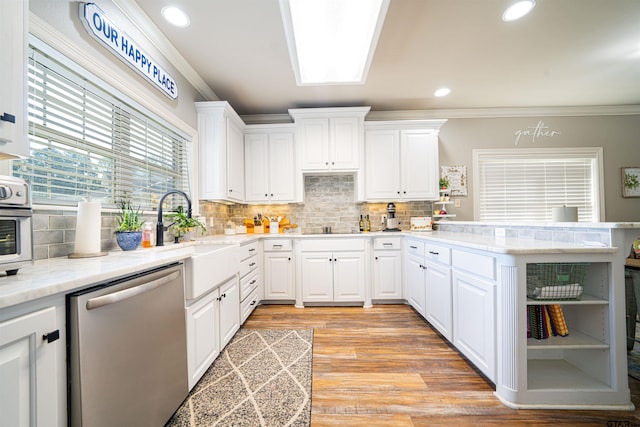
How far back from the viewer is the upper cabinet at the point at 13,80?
2.82ft

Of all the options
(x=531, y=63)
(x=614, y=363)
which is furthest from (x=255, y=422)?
(x=531, y=63)

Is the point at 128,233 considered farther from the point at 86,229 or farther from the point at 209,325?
the point at 209,325

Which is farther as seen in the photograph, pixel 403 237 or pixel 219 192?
pixel 403 237

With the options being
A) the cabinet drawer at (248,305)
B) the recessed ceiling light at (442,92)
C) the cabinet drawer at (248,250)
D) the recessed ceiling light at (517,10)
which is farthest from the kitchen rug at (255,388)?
the recessed ceiling light at (442,92)

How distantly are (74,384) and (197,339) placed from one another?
817mm

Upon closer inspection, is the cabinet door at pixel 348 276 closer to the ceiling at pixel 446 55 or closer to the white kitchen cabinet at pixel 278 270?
the white kitchen cabinet at pixel 278 270

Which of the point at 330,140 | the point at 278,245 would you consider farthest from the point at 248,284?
the point at 330,140

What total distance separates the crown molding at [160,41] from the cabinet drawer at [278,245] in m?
1.95

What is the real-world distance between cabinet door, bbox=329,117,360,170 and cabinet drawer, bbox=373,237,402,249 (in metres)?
1.03

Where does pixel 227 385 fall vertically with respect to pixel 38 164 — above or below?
below

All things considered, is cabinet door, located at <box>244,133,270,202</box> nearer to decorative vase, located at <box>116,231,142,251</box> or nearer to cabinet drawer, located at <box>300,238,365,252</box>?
cabinet drawer, located at <box>300,238,365,252</box>

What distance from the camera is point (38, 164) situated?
1.32m

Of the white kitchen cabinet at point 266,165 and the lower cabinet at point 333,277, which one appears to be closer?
the lower cabinet at point 333,277

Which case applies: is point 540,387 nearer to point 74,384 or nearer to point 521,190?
point 74,384
